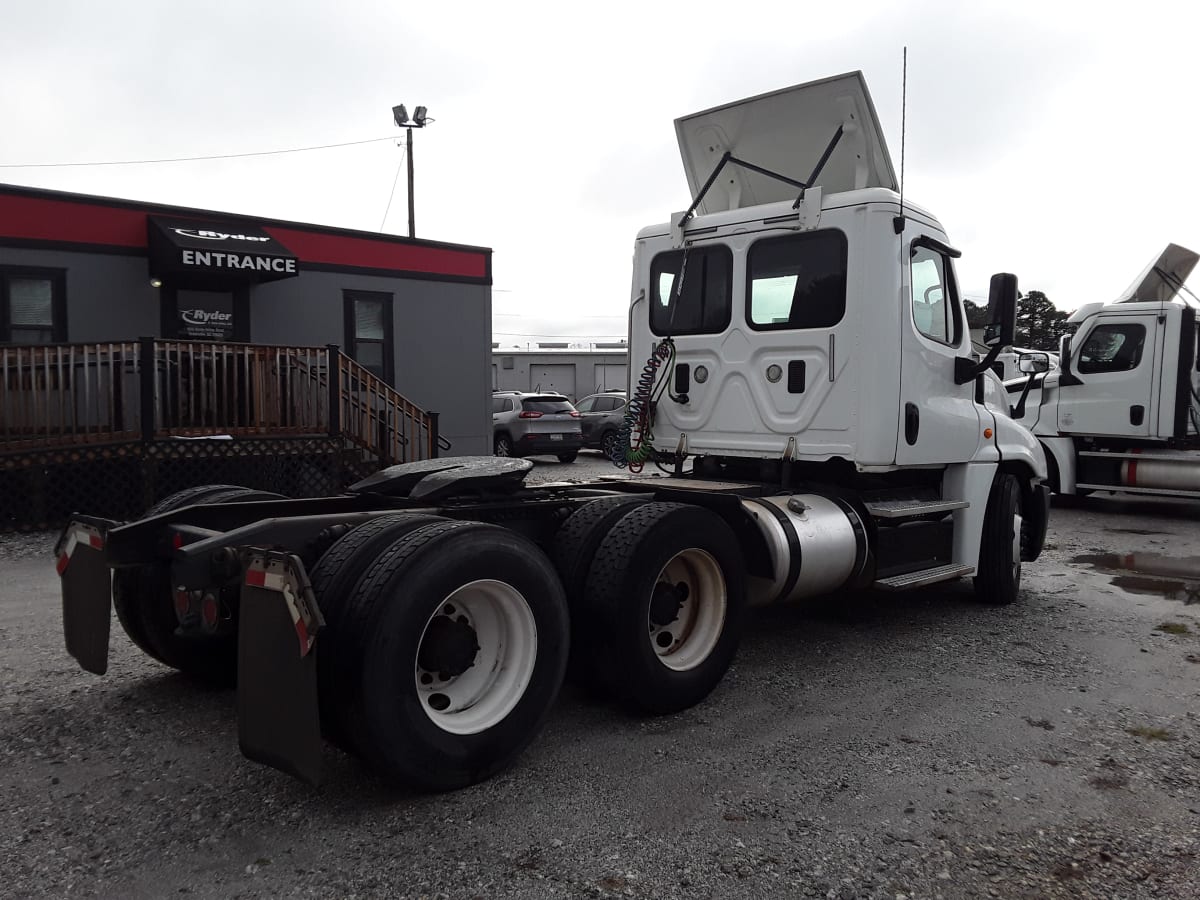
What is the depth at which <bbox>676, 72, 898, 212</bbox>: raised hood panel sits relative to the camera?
577 centimetres

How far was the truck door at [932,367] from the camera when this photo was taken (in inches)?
222

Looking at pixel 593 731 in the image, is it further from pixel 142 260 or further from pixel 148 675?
pixel 142 260

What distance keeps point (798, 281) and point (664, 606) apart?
2.49 meters

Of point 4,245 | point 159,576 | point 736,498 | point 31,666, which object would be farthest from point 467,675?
point 4,245

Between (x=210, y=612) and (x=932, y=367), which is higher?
(x=932, y=367)

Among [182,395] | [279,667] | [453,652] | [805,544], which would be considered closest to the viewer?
[279,667]

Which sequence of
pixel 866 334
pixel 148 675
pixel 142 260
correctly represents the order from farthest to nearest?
pixel 142 260, pixel 866 334, pixel 148 675

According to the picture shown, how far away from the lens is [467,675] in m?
3.60

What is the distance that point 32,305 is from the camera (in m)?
12.0

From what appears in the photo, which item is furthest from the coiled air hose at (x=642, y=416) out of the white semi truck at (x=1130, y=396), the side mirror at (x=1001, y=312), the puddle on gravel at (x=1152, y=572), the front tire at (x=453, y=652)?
the white semi truck at (x=1130, y=396)

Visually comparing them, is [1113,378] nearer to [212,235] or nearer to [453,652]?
[453,652]

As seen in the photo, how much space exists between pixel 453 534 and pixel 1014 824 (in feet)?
7.42

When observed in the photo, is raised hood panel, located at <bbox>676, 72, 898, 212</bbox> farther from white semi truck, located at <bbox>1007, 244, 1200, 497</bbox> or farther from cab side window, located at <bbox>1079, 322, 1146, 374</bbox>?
cab side window, located at <bbox>1079, 322, 1146, 374</bbox>

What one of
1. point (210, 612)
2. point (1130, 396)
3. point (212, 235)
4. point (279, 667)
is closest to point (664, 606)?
point (279, 667)
